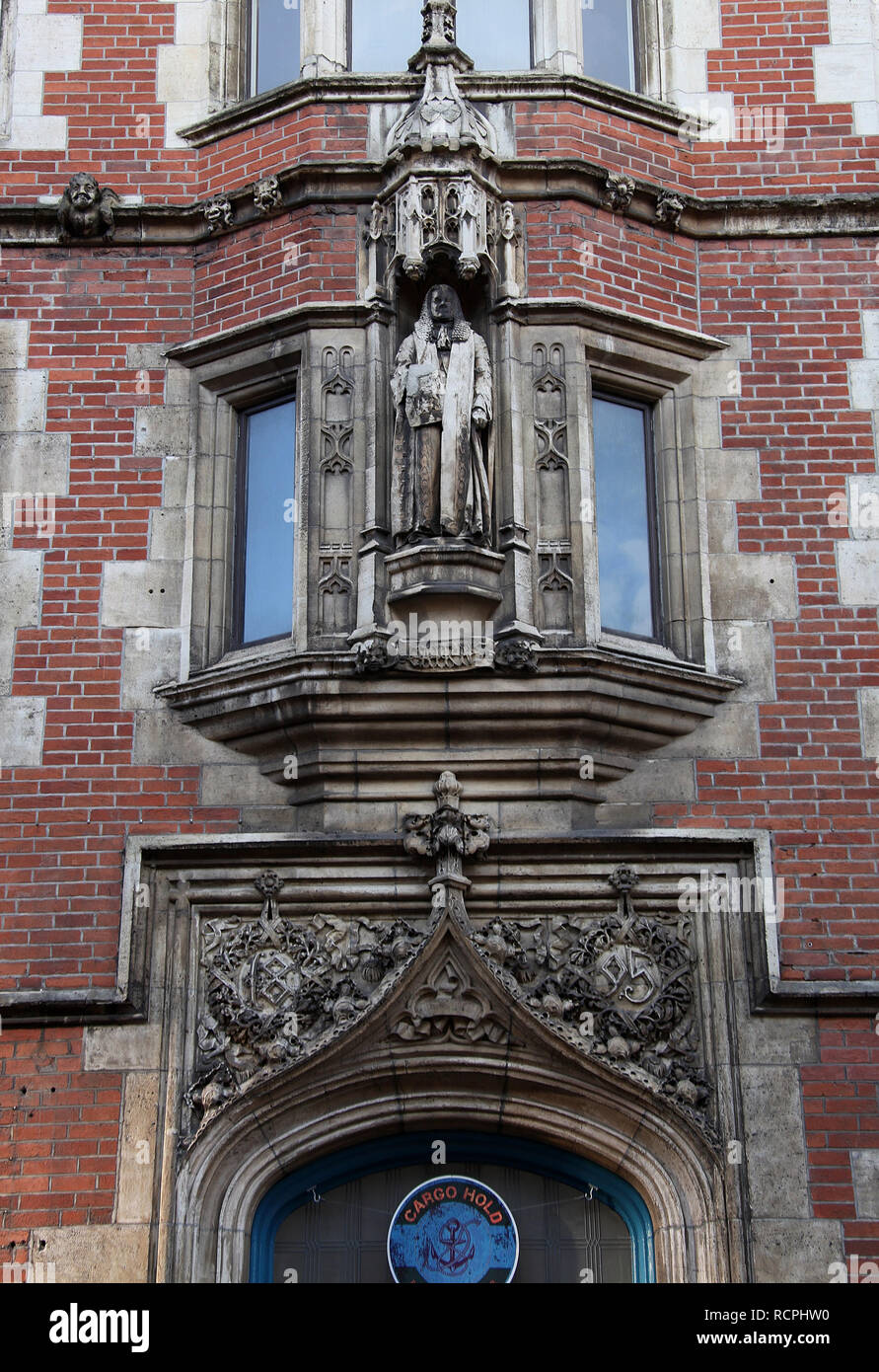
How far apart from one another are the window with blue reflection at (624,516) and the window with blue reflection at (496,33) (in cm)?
236

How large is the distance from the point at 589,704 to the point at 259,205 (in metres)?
3.68

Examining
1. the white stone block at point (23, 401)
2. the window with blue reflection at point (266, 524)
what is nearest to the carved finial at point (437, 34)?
the window with blue reflection at point (266, 524)

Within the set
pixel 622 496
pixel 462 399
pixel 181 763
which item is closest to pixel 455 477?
pixel 462 399

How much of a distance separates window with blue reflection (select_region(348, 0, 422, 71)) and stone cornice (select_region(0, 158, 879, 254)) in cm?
115

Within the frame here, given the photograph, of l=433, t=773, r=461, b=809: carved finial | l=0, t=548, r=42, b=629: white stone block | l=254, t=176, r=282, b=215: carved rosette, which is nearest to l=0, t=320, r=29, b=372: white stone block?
l=0, t=548, r=42, b=629: white stone block

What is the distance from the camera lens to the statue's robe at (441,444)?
11.5m

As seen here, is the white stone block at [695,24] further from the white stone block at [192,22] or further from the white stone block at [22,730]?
the white stone block at [22,730]

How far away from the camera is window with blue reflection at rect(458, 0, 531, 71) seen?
43.1ft

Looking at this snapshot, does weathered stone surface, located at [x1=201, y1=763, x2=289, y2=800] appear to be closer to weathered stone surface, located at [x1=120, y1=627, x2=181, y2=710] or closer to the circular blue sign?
weathered stone surface, located at [x1=120, y1=627, x2=181, y2=710]

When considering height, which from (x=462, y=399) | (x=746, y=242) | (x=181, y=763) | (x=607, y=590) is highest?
(x=746, y=242)

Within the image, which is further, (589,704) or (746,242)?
(746,242)

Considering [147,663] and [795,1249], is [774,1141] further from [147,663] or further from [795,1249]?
[147,663]

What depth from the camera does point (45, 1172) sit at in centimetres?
1070

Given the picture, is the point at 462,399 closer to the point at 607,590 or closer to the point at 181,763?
the point at 607,590
